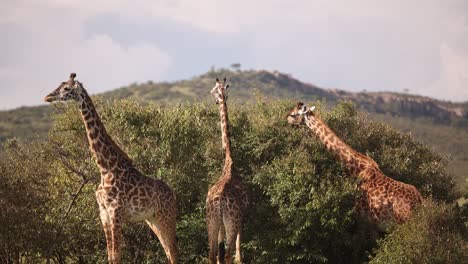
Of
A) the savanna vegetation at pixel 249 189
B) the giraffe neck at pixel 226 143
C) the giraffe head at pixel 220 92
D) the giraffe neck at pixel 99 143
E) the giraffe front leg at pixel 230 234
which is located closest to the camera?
the giraffe neck at pixel 99 143

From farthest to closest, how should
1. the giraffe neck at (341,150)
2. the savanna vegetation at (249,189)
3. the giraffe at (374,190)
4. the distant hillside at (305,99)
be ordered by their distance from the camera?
the distant hillside at (305,99) → the giraffe neck at (341,150) → the giraffe at (374,190) → the savanna vegetation at (249,189)

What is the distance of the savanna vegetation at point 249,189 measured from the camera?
59.0ft

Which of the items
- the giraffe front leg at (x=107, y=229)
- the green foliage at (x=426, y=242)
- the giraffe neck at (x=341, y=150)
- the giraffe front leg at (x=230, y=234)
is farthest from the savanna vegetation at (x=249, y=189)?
the giraffe front leg at (x=230, y=234)

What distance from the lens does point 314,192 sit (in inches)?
764

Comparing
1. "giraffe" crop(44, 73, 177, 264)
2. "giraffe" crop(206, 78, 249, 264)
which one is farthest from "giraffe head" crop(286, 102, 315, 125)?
"giraffe" crop(44, 73, 177, 264)

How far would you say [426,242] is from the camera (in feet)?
54.6

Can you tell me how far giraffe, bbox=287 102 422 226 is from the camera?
18578 millimetres

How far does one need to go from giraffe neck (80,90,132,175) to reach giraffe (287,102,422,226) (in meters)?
6.74

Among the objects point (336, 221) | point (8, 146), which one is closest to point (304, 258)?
point (336, 221)

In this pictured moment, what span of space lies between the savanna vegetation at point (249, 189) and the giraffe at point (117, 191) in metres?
1.22

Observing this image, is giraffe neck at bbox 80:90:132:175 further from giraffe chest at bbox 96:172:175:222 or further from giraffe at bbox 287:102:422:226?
giraffe at bbox 287:102:422:226

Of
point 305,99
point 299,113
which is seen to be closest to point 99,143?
point 299,113

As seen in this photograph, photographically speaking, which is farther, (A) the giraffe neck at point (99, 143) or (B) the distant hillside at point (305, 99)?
(B) the distant hillside at point (305, 99)

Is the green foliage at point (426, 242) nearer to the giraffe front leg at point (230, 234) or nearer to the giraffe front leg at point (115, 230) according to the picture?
the giraffe front leg at point (230, 234)
